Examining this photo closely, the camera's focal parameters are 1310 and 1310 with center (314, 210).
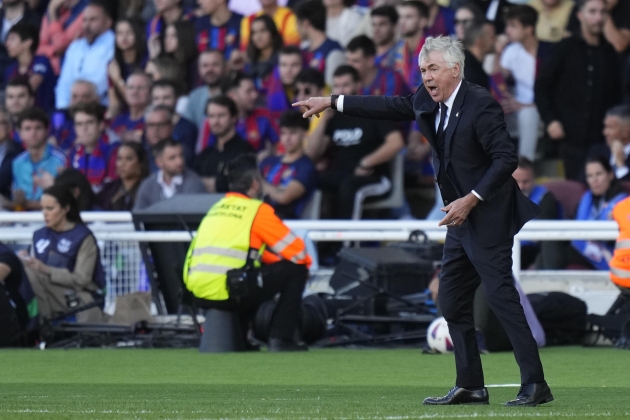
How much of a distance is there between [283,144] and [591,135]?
10.8ft

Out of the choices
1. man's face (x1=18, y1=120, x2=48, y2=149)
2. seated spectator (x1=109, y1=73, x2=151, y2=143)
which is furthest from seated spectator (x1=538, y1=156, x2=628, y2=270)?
man's face (x1=18, y1=120, x2=48, y2=149)

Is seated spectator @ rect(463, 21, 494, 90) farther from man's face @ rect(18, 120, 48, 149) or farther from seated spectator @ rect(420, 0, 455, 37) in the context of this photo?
man's face @ rect(18, 120, 48, 149)

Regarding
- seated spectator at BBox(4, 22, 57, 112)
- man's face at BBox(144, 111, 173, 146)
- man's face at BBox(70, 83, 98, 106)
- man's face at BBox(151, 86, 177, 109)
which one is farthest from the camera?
seated spectator at BBox(4, 22, 57, 112)

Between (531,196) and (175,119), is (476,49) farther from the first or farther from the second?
(175,119)

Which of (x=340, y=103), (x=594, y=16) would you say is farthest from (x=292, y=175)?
(x=340, y=103)

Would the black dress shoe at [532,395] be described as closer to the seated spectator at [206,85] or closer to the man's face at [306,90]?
the man's face at [306,90]

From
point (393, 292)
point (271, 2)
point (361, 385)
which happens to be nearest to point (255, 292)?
point (393, 292)

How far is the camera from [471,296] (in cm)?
664

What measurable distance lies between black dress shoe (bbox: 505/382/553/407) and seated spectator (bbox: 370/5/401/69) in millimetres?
8566

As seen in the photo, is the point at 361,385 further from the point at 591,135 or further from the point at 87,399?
the point at 591,135

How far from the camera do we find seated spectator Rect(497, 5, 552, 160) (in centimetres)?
1414

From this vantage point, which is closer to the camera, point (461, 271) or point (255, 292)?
point (461, 271)

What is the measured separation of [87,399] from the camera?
691cm

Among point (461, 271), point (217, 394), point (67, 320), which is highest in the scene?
point (461, 271)
